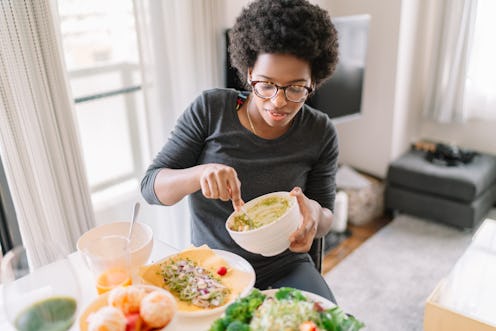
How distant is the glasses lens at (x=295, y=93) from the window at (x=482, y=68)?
7.25ft

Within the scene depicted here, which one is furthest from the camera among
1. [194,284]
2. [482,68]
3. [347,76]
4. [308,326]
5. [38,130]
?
[482,68]

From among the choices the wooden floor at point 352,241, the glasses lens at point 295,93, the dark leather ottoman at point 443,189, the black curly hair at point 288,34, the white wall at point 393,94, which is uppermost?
the black curly hair at point 288,34

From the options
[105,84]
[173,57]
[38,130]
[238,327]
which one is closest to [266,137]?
[238,327]

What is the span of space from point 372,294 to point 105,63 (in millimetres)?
1711

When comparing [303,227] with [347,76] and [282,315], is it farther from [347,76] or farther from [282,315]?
[347,76]

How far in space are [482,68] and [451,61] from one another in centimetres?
19

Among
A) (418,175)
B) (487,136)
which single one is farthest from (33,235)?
(487,136)

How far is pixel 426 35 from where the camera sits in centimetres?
307

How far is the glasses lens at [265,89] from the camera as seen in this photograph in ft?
3.68

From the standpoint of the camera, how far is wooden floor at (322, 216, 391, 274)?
8.58ft

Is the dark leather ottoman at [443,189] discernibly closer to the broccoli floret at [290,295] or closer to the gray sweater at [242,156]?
the gray sweater at [242,156]

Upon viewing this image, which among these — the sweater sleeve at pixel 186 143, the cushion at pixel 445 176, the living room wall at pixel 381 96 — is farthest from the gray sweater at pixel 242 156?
the cushion at pixel 445 176

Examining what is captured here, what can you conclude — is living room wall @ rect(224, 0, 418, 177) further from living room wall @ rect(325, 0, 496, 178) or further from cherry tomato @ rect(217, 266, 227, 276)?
→ cherry tomato @ rect(217, 266, 227, 276)

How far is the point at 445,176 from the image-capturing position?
2.81 m
